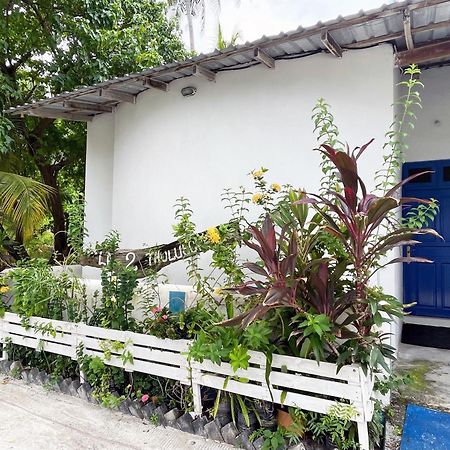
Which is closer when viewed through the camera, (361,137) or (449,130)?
(361,137)

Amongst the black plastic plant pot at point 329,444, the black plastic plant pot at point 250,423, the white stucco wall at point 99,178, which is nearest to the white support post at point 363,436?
the black plastic plant pot at point 329,444

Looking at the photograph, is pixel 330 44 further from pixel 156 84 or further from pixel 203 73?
pixel 156 84

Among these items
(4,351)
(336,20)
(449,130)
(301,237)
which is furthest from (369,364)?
(449,130)

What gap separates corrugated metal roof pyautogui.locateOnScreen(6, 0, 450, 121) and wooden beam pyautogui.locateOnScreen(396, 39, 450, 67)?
0.32 ft

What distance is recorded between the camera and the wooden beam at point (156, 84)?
5.10 metres

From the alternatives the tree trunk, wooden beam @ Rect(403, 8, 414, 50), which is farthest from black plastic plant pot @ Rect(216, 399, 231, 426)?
the tree trunk

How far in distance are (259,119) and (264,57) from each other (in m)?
0.75

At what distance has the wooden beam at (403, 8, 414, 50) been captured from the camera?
10.5ft

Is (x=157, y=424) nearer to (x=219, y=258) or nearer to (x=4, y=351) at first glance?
(x=219, y=258)

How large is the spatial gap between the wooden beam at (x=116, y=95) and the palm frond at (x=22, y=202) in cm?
172

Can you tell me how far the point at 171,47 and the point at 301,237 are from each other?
7833 mm

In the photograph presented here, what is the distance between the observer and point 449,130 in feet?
18.9

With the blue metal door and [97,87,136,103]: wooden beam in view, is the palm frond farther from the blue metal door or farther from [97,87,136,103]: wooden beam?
the blue metal door

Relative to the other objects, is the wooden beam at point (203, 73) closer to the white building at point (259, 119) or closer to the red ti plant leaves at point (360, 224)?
the white building at point (259, 119)
